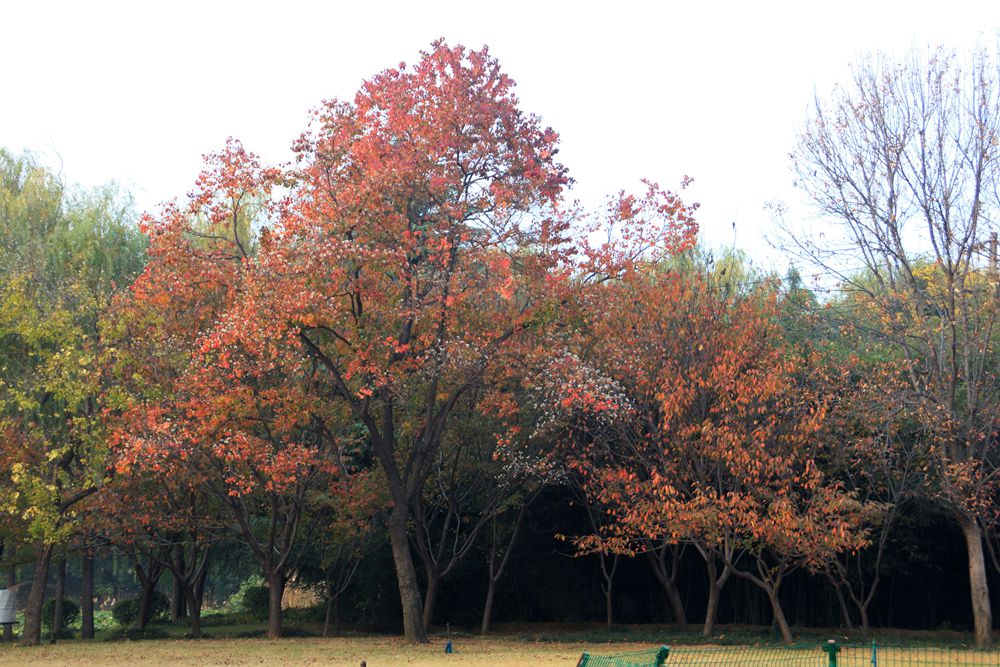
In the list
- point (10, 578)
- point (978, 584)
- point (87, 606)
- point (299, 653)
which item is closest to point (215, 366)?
point (299, 653)

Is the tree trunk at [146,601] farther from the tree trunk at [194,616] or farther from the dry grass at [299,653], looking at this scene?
the dry grass at [299,653]

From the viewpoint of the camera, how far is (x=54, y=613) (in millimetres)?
34875

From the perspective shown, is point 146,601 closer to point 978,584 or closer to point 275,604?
point 275,604

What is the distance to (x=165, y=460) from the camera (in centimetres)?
2186

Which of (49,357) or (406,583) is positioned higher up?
(49,357)

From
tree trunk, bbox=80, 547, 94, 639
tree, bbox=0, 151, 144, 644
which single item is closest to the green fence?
tree, bbox=0, 151, 144, 644

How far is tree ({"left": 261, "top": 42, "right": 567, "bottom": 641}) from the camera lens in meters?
20.4

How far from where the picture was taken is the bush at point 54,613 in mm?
35188

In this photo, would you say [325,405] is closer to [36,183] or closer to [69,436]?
[69,436]

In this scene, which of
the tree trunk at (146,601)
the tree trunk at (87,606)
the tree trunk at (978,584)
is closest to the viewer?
the tree trunk at (978,584)

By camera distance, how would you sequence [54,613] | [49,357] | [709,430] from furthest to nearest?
[54,613] → [49,357] → [709,430]

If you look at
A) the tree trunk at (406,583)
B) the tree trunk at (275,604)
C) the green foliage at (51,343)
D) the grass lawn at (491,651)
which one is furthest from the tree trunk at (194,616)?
the tree trunk at (406,583)

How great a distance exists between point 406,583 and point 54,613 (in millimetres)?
18616

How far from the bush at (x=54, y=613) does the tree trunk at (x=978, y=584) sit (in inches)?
1132
